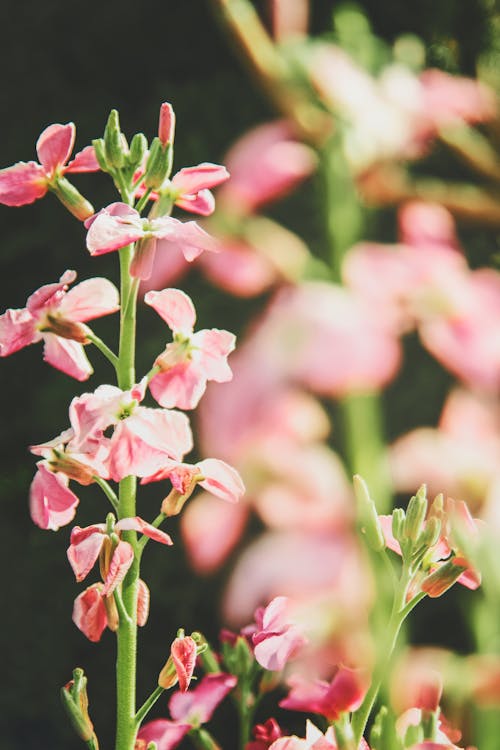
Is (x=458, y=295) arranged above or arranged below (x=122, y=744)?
above

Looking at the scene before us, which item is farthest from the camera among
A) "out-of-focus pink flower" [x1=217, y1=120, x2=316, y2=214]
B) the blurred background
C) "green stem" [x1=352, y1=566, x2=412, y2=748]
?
the blurred background

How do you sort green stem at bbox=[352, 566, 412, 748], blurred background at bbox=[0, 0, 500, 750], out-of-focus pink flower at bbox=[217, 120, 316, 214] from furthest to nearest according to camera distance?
blurred background at bbox=[0, 0, 500, 750]
out-of-focus pink flower at bbox=[217, 120, 316, 214]
green stem at bbox=[352, 566, 412, 748]

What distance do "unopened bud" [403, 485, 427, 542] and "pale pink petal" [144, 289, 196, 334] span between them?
0.17 metres

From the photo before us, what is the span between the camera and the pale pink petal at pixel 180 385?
537mm

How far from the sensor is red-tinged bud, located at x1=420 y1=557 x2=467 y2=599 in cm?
47

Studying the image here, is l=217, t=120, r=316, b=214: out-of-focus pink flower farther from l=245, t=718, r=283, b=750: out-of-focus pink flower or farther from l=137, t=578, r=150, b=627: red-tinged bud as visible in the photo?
l=245, t=718, r=283, b=750: out-of-focus pink flower

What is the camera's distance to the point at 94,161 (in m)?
0.58

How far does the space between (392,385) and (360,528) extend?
Result: 2.14ft

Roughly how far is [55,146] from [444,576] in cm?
34

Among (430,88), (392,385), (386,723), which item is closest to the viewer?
(386,723)

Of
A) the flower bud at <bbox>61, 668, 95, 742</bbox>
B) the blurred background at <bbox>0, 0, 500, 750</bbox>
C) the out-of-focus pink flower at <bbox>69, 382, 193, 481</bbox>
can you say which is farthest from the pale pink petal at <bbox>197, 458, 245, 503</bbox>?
the blurred background at <bbox>0, 0, 500, 750</bbox>

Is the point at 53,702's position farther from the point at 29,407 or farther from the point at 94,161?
the point at 94,161

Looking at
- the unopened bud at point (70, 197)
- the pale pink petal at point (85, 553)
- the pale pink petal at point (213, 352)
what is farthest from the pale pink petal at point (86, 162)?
the pale pink petal at point (85, 553)

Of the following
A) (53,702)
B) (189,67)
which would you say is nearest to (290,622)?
(53,702)
